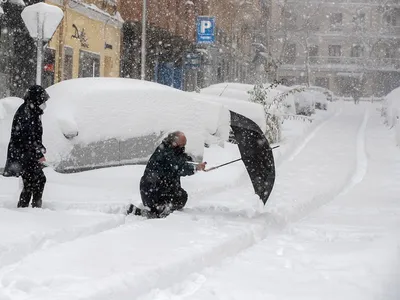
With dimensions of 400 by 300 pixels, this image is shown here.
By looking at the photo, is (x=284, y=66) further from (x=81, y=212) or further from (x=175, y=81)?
(x=81, y=212)

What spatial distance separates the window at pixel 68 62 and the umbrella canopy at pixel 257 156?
1490 cm

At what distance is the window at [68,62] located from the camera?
22641 millimetres

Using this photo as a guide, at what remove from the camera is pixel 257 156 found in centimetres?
855

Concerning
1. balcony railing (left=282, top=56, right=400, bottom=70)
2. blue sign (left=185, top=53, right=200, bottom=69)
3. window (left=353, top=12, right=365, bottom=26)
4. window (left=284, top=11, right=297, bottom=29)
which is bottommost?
blue sign (left=185, top=53, right=200, bottom=69)

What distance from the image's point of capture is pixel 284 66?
70.2 m

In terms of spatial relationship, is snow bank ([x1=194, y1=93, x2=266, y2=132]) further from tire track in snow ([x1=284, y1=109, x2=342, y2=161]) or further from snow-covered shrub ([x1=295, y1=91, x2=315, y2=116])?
snow-covered shrub ([x1=295, y1=91, x2=315, y2=116])

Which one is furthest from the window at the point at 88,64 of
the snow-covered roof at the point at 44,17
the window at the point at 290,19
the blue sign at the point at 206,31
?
the window at the point at 290,19

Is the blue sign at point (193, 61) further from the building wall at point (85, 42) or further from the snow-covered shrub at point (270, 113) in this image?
the snow-covered shrub at point (270, 113)

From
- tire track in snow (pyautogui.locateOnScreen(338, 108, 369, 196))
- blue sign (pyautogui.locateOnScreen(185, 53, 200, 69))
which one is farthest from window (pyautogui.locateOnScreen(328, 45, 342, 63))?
tire track in snow (pyautogui.locateOnScreen(338, 108, 369, 196))

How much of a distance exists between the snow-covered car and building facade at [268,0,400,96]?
57055 mm

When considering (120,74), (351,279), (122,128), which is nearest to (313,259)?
(351,279)

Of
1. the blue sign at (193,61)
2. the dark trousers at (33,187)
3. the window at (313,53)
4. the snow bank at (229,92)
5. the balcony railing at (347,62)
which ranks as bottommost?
the dark trousers at (33,187)

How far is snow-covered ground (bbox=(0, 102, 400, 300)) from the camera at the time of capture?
532cm

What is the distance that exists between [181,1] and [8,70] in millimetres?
16077
